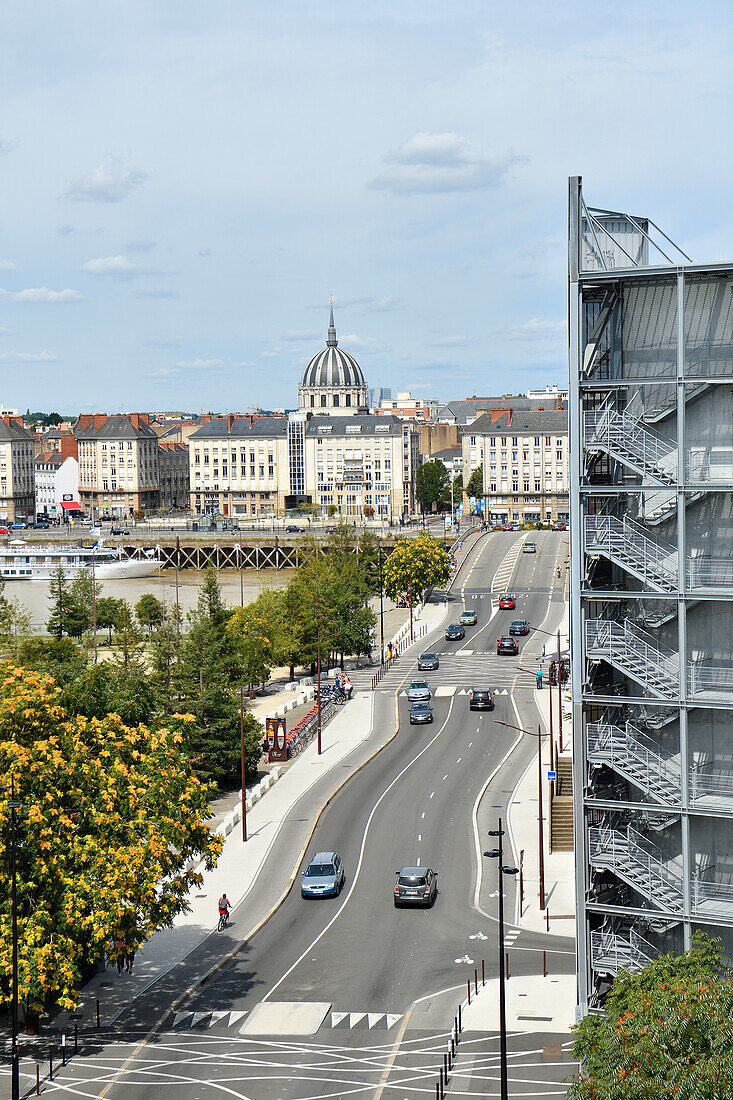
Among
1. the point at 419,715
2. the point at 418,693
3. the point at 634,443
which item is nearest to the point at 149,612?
the point at 418,693

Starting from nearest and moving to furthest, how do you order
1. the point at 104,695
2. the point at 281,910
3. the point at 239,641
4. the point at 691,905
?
the point at 691,905
the point at 281,910
the point at 104,695
the point at 239,641

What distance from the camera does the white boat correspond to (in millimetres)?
184750

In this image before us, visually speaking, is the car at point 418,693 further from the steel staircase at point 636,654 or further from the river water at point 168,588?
the river water at point 168,588

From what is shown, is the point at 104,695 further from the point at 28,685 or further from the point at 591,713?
the point at 591,713

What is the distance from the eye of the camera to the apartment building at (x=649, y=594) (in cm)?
3128

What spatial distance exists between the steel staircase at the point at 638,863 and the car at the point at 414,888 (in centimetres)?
1662

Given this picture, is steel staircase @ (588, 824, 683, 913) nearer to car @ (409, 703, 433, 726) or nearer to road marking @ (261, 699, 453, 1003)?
road marking @ (261, 699, 453, 1003)

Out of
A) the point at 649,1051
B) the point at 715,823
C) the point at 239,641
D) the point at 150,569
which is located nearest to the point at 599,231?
the point at 715,823

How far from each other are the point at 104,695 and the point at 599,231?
109 feet

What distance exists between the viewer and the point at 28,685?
40.4 meters

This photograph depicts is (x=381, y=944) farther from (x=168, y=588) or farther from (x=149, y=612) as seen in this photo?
(x=168, y=588)

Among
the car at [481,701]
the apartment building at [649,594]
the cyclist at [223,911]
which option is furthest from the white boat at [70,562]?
the apartment building at [649,594]

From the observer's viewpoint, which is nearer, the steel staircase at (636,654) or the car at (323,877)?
the steel staircase at (636,654)

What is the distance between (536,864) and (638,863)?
21344mm
